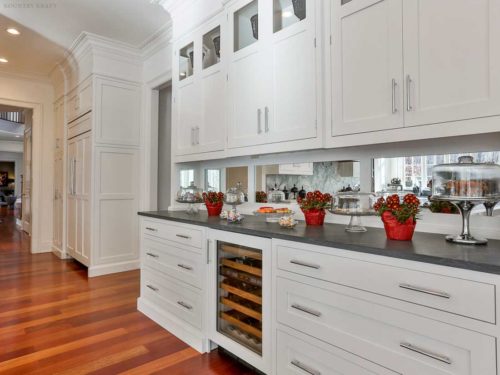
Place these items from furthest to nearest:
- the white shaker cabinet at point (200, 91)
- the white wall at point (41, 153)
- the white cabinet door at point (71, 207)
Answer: the white wall at point (41, 153), the white cabinet door at point (71, 207), the white shaker cabinet at point (200, 91)

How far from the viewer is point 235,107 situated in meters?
2.43

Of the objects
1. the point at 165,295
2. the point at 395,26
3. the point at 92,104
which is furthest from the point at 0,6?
the point at 395,26

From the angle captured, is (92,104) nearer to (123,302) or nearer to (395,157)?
(123,302)

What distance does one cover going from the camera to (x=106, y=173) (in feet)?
13.6

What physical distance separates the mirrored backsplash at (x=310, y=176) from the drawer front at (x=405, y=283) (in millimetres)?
758

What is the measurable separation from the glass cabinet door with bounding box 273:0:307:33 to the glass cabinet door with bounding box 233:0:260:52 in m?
0.16

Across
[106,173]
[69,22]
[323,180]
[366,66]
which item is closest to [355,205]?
[323,180]

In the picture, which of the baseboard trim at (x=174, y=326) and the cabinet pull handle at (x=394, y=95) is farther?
the baseboard trim at (x=174, y=326)

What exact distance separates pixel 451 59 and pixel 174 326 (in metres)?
2.34

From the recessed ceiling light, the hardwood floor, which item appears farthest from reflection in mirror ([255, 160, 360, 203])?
the recessed ceiling light

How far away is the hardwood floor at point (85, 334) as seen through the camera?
203 cm

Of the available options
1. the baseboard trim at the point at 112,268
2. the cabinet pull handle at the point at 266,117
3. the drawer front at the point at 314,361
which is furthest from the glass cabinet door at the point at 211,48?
the baseboard trim at the point at 112,268

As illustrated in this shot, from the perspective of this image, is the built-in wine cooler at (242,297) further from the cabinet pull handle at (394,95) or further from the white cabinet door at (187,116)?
the white cabinet door at (187,116)

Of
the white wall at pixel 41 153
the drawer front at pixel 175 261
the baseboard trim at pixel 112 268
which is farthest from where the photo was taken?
the white wall at pixel 41 153
